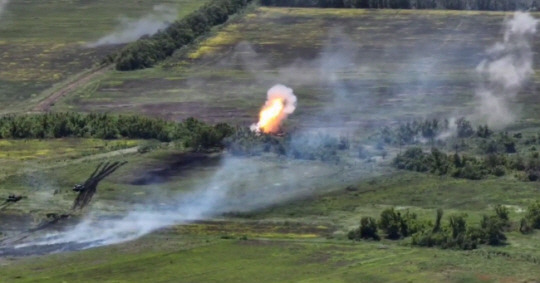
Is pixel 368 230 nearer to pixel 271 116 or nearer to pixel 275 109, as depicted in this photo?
pixel 271 116

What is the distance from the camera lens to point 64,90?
17238 cm

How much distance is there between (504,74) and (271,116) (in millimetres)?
34757

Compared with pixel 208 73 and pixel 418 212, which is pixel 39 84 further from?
pixel 418 212

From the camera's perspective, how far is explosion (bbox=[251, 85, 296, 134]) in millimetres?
142375

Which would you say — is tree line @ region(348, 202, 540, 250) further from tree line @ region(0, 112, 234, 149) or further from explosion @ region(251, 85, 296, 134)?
explosion @ region(251, 85, 296, 134)

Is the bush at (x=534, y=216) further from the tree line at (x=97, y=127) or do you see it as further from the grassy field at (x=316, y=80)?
A: the grassy field at (x=316, y=80)

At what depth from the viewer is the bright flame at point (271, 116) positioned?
5586 inches

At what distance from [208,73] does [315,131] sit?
40014 mm

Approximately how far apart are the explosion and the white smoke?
1836cm

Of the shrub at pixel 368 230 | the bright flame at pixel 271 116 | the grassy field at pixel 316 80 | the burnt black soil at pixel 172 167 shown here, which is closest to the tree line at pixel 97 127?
the bright flame at pixel 271 116

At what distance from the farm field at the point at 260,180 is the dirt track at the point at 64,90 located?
669 millimetres

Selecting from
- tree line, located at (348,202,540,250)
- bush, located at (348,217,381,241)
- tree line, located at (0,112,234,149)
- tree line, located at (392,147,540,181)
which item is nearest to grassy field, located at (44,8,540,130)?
tree line, located at (0,112,234,149)

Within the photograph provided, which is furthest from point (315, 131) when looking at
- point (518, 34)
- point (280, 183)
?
point (518, 34)

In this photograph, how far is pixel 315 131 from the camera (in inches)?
5591
